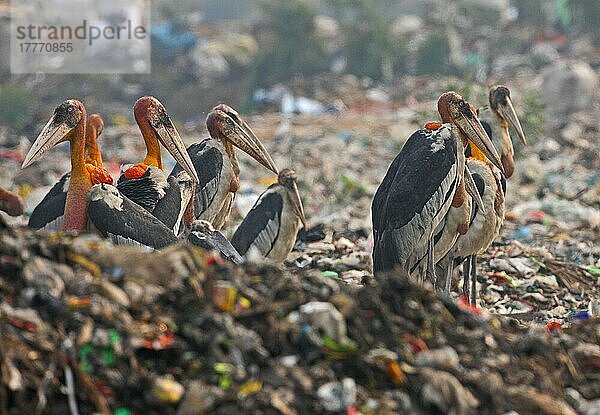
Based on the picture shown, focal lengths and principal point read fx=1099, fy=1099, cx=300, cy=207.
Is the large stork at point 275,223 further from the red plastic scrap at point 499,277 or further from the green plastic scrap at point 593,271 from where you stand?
the green plastic scrap at point 593,271

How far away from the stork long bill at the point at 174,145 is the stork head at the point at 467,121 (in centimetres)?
177

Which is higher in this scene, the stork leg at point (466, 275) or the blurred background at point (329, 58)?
the blurred background at point (329, 58)

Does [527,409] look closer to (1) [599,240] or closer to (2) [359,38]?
(1) [599,240]

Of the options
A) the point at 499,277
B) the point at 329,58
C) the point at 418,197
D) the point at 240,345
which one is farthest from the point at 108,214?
the point at 329,58

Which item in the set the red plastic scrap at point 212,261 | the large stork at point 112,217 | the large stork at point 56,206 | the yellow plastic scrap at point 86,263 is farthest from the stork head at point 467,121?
the yellow plastic scrap at point 86,263

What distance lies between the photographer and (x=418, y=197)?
6820 mm

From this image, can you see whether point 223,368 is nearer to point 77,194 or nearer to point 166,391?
point 166,391

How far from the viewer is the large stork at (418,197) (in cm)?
682

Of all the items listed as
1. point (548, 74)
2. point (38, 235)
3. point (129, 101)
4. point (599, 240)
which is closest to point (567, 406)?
point (38, 235)

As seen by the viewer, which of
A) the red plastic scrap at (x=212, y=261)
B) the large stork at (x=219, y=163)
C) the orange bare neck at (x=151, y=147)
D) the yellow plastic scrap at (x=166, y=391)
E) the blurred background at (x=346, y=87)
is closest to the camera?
the yellow plastic scrap at (x=166, y=391)

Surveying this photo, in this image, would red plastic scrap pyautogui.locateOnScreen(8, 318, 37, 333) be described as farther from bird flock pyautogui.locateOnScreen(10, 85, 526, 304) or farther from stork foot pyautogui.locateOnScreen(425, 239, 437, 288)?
stork foot pyautogui.locateOnScreen(425, 239, 437, 288)

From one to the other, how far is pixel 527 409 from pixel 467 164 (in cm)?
356

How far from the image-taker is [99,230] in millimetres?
6359

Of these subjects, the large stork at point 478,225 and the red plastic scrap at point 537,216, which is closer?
the large stork at point 478,225
